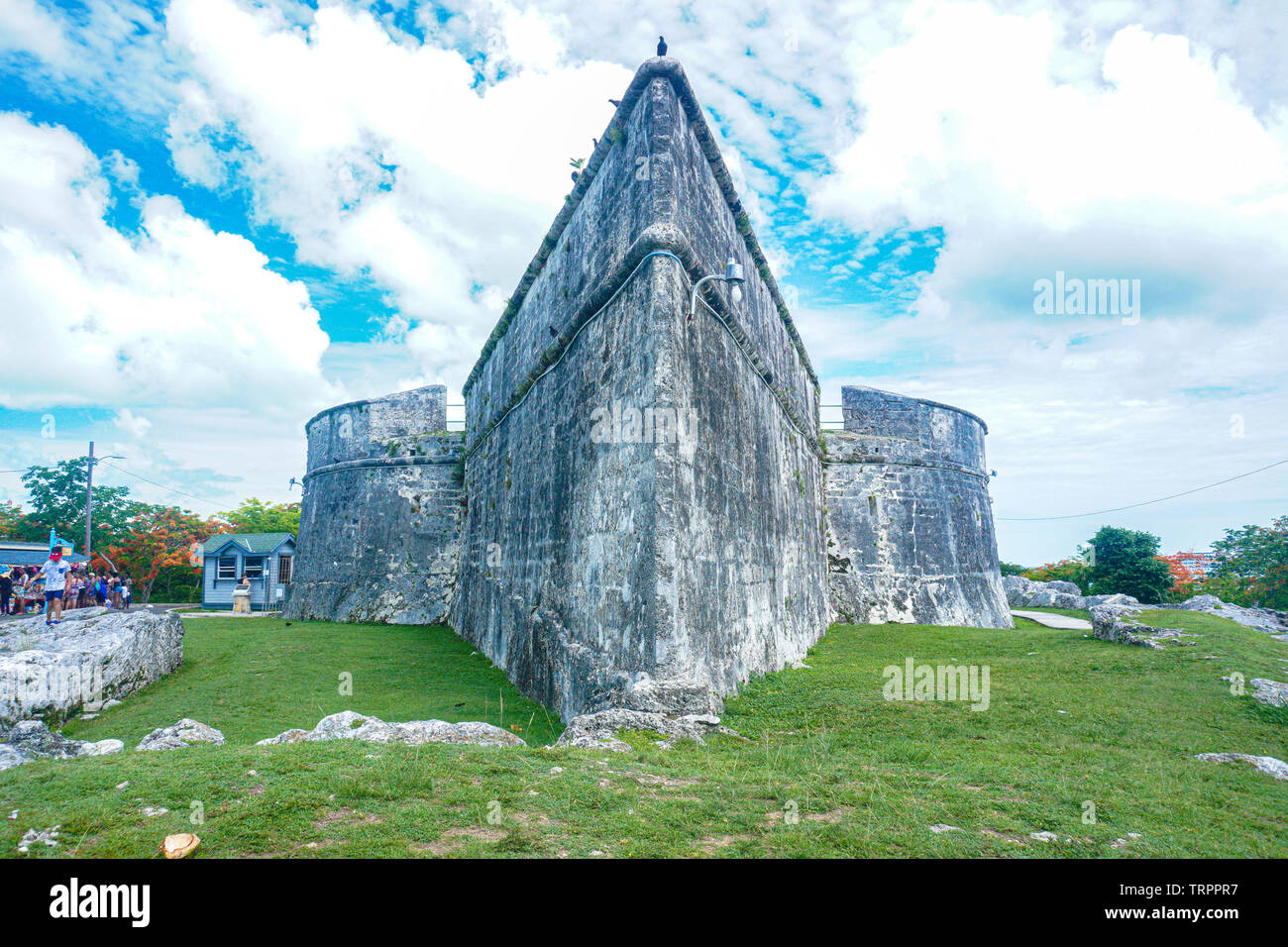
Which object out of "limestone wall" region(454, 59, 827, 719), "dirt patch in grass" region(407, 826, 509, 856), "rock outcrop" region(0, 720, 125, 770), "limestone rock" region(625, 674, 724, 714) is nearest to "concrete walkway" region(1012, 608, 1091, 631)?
"limestone wall" region(454, 59, 827, 719)

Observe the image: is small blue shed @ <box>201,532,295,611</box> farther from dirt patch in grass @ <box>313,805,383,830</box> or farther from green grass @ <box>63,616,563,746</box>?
dirt patch in grass @ <box>313,805,383,830</box>

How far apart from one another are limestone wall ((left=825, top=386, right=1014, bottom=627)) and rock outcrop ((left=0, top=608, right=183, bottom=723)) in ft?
44.2

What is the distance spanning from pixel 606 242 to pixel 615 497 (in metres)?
3.32

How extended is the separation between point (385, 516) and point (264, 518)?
27.0 metres

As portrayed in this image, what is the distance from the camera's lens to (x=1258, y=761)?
4.33 metres

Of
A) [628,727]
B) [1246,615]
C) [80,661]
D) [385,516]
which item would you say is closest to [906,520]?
[1246,615]

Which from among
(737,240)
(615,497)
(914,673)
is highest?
(737,240)

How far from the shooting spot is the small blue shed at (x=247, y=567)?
82.5 feet

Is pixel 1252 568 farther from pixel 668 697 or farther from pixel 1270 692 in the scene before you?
pixel 668 697

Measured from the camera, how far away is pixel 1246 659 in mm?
7977
